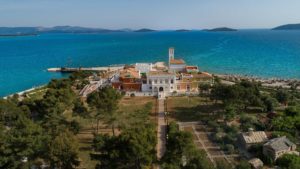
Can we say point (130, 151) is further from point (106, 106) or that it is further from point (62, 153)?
point (106, 106)

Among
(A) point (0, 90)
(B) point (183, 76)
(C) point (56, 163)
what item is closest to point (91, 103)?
(C) point (56, 163)

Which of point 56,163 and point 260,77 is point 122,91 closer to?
point 56,163

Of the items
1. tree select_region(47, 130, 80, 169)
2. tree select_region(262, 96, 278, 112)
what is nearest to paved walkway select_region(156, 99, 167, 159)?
tree select_region(47, 130, 80, 169)

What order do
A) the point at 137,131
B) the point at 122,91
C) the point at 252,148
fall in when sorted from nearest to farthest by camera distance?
1. the point at 137,131
2. the point at 252,148
3. the point at 122,91

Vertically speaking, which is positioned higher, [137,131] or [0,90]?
[137,131]

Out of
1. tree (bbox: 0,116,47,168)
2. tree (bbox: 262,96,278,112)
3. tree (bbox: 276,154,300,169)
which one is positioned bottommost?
tree (bbox: 276,154,300,169)

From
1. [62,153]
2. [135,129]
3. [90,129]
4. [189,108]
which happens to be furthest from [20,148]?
[189,108]

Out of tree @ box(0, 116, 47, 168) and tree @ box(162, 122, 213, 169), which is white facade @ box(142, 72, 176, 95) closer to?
tree @ box(0, 116, 47, 168)
